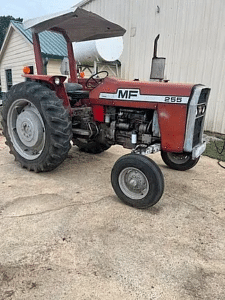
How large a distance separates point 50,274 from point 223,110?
20.0ft

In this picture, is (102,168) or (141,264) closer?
(141,264)

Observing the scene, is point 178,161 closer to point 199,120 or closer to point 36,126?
point 199,120

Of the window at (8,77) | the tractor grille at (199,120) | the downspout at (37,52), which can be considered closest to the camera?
the tractor grille at (199,120)

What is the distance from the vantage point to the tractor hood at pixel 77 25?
3008mm

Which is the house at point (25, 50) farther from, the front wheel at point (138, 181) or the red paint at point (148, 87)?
the front wheel at point (138, 181)

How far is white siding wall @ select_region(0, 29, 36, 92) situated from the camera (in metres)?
9.43

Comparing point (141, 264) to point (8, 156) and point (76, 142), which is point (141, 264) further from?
point (8, 156)

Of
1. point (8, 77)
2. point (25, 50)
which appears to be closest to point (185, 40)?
point (25, 50)

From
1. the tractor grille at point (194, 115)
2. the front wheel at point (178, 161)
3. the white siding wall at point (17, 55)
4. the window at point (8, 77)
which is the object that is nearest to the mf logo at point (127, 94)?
the tractor grille at point (194, 115)

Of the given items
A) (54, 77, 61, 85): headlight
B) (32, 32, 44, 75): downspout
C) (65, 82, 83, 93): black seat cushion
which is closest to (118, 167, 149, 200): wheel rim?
(54, 77, 61, 85): headlight

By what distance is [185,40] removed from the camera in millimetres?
6758

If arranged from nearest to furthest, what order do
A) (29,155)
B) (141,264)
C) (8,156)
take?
(141,264)
(29,155)
(8,156)

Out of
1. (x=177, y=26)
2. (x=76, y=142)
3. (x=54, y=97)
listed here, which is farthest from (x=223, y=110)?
(x=54, y=97)

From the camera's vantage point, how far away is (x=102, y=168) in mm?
3947
